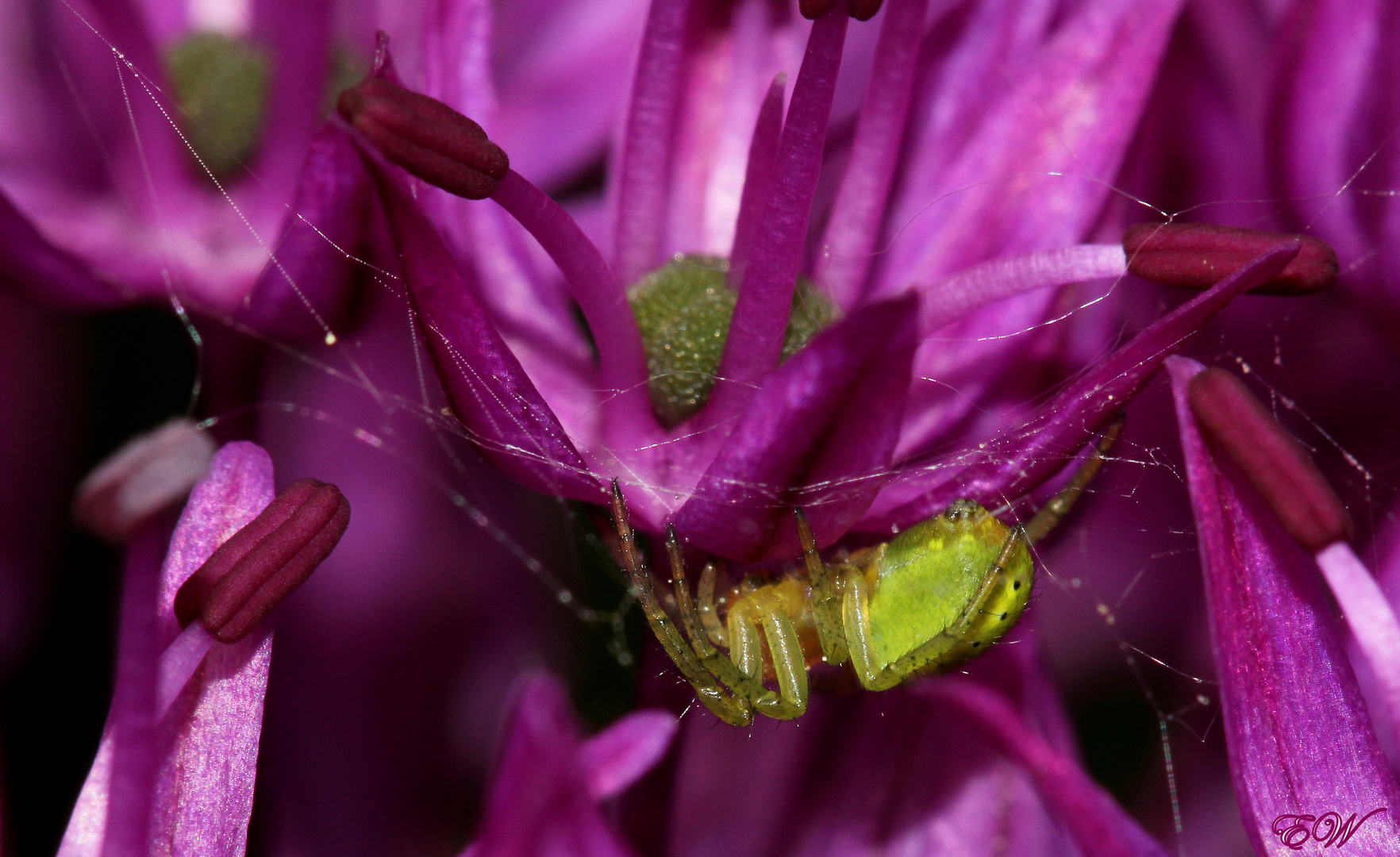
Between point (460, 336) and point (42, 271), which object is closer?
point (460, 336)

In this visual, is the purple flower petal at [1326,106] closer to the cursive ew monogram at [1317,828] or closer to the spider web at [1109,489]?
the spider web at [1109,489]

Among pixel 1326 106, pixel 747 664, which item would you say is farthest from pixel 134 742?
pixel 1326 106

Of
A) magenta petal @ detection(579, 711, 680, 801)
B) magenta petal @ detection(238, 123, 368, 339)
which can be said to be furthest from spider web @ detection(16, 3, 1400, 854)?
magenta petal @ detection(579, 711, 680, 801)

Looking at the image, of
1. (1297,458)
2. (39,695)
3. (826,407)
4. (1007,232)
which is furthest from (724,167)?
(39,695)

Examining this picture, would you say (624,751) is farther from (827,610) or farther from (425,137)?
(425,137)

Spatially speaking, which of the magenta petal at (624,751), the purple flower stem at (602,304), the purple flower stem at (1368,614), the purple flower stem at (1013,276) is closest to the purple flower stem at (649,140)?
the purple flower stem at (602,304)

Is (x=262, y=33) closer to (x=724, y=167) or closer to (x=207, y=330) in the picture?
(x=207, y=330)

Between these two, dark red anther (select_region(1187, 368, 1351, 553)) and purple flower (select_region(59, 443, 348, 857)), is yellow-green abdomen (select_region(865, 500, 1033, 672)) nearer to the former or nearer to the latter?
dark red anther (select_region(1187, 368, 1351, 553))
